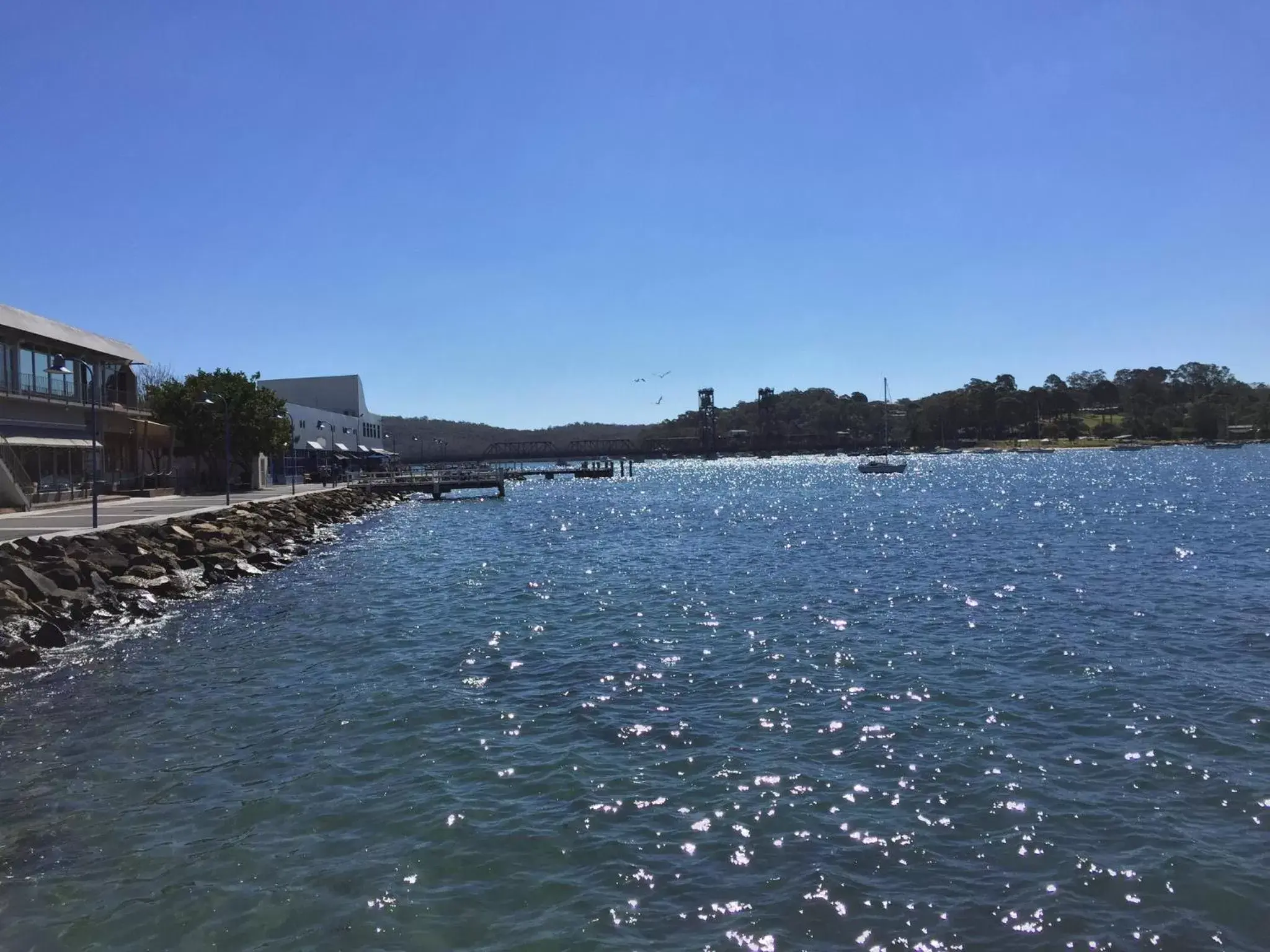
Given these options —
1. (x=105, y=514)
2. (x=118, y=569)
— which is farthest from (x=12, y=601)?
(x=105, y=514)

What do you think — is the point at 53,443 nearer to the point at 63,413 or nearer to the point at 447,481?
the point at 63,413

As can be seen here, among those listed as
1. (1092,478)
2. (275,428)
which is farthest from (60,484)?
(1092,478)

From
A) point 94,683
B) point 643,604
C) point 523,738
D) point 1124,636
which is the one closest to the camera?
point 523,738

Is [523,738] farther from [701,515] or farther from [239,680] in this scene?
[701,515]

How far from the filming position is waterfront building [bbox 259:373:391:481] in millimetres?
98562

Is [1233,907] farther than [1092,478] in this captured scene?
No

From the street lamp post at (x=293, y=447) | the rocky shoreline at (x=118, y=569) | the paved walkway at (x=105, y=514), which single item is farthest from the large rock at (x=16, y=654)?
the street lamp post at (x=293, y=447)

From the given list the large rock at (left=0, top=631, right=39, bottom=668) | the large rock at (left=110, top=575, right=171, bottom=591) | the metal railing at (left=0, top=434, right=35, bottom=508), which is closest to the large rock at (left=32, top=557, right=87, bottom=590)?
the large rock at (left=110, top=575, right=171, bottom=591)

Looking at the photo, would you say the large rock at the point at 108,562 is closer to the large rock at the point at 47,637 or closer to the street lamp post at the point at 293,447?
the large rock at the point at 47,637

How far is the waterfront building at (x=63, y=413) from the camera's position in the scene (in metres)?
37.8

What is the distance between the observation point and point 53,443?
3953 cm

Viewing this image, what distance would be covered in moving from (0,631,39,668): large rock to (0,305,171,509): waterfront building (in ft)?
57.1

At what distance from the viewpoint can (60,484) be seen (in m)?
41.0

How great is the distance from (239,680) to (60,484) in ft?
109
